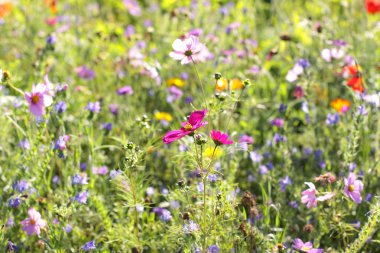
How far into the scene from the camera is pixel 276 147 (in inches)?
94.0

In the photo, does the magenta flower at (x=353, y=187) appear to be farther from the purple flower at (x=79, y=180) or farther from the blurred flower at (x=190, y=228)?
the purple flower at (x=79, y=180)

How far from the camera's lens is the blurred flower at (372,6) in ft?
12.3

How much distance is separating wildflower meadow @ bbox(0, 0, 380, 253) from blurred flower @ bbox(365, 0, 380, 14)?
0.5 inches

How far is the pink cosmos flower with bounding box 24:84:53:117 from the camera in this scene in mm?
1881

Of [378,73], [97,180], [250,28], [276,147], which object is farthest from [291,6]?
[97,180]

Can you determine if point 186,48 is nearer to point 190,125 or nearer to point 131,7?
point 190,125

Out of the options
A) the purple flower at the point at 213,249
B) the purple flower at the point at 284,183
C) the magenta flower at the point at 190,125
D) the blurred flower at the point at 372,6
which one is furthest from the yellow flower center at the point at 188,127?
the blurred flower at the point at 372,6

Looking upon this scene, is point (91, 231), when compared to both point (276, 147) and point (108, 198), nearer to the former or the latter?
point (108, 198)

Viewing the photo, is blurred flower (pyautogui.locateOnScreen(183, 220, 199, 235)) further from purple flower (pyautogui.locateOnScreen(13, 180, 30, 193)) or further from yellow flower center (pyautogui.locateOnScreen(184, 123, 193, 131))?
purple flower (pyautogui.locateOnScreen(13, 180, 30, 193))

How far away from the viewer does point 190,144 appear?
1.93 meters

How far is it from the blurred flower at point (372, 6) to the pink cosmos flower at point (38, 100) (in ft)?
8.40

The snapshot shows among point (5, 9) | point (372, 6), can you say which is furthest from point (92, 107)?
point (372, 6)

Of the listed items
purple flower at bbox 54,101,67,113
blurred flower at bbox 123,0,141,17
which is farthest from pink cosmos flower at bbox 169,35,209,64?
blurred flower at bbox 123,0,141,17

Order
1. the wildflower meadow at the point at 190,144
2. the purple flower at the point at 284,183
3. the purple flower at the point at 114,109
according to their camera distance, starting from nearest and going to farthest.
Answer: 1. the wildflower meadow at the point at 190,144
2. the purple flower at the point at 284,183
3. the purple flower at the point at 114,109
